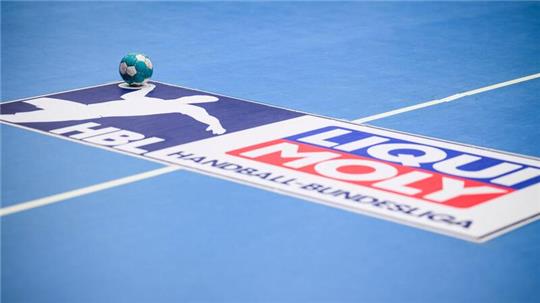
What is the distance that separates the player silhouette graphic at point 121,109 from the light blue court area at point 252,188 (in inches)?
17.1

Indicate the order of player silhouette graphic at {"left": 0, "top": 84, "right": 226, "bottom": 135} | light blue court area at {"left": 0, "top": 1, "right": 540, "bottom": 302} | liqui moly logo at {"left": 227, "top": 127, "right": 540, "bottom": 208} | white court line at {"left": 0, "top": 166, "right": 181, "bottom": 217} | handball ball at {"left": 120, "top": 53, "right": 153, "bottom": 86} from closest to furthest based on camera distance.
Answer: light blue court area at {"left": 0, "top": 1, "right": 540, "bottom": 302}
white court line at {"left": 0, "top": 166, "right": 181, "bottom": 217}
liqui moly logo at {"left": 227, "top": 127, "right": 540, "bottom": 208}
player silhouette graphic at {"left": 0, "top": 84, "right": 226, "bottom": 135}
handball ball at {"left": 120, "top": 53, "right": 153, "bottom": 86}

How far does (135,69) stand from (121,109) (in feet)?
3.07

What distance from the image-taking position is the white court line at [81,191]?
23.5 ft

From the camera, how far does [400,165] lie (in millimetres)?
8125

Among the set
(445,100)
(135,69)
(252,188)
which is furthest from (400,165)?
(135,69)

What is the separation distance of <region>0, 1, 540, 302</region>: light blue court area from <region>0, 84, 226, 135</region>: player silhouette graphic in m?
0.44

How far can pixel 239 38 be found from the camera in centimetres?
1342

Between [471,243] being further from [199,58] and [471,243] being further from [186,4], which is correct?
[186,4]

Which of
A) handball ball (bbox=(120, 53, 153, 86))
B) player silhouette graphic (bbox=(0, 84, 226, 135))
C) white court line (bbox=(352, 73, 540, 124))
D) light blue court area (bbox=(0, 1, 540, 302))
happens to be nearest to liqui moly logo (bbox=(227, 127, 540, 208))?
light blue court area (bbox=(0, 1, 540, 302))

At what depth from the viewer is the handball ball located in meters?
10.6

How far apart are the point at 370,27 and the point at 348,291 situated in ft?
29.3

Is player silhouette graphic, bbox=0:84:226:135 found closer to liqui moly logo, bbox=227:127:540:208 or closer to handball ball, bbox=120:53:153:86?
handball ball, bbox=120:53:153:86

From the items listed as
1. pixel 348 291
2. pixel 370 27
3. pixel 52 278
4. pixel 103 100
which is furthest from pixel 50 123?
pixel 370 27

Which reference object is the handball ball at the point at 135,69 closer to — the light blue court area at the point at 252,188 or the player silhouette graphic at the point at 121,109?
the player silhouette graphic at the point at 121,109
